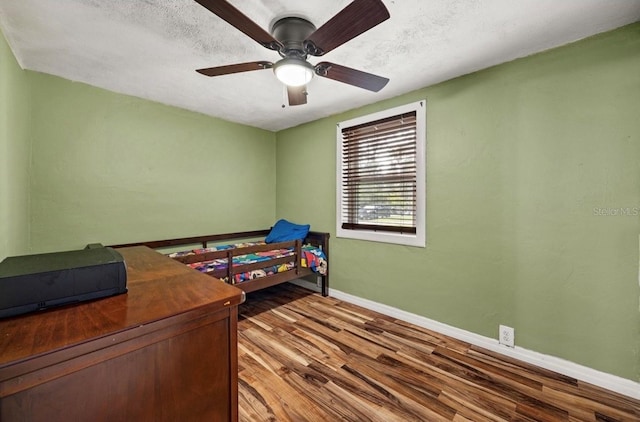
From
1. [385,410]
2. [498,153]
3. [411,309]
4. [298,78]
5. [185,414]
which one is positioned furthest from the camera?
[411,309]

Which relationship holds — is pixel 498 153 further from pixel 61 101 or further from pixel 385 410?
pixel 61 101

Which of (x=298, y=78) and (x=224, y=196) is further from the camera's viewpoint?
(x=224, y=196)

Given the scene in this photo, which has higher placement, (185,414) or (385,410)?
(185,414)

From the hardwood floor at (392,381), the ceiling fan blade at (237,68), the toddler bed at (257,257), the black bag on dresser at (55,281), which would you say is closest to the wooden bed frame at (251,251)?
the toddler bed at (257,257)

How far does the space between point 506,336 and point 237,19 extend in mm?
2643

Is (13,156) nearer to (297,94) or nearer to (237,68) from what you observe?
(237,68)

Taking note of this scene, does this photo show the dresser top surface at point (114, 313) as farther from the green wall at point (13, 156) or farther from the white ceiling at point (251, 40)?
the white ceiling at point (251, 40)

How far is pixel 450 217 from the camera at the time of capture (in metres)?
2.27

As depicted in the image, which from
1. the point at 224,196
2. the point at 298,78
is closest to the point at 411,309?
the point at 298,78

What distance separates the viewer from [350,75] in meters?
1.67

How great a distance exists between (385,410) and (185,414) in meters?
1.12

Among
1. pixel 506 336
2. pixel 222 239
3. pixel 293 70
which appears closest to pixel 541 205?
pixel 506 336

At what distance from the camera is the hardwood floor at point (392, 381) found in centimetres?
145

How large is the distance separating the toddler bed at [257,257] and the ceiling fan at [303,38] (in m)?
1.57
